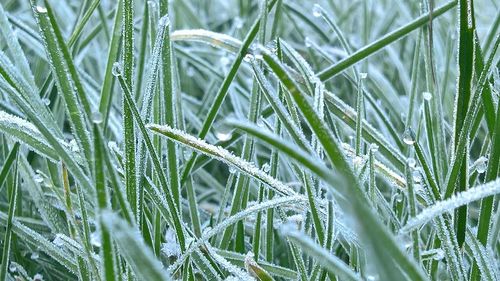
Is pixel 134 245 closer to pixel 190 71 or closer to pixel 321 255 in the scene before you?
pixel 321 255

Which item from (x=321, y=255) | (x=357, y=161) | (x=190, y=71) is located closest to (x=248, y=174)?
(x=357, y=161)

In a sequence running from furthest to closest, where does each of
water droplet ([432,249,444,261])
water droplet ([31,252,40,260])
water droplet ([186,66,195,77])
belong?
water droplet ([186,66,195,77])
water droplet ([31,252,40,260])
water droplet ([432,249,444,261])

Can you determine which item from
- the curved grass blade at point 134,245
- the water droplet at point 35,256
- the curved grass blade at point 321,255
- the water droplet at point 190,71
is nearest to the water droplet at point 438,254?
the curved grass blade at point 321,255

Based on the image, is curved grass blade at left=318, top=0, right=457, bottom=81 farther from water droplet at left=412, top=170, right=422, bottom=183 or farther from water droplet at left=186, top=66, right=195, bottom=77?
water droplet at left=186, top=66, right=195, bottom=77

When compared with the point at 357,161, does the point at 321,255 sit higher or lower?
lower

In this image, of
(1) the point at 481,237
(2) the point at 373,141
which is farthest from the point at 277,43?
(1) the point at 481,237

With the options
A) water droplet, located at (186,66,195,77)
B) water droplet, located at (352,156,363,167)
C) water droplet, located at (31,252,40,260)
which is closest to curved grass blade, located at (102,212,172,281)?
water droplet, located at (352,156,363,167)

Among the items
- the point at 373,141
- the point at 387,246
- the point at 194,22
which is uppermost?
the point at 194,22

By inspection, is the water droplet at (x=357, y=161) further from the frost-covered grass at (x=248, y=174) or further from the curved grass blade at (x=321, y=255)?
the curved grass blade at (x=321, y=255)

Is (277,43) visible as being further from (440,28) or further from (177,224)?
(440,28)

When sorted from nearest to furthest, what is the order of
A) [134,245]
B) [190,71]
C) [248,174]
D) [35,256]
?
[134,245], [248,174], [35,256], [190,71]

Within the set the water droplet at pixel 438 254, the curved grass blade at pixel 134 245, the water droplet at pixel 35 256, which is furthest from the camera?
the water droplet at pixel 35 256
